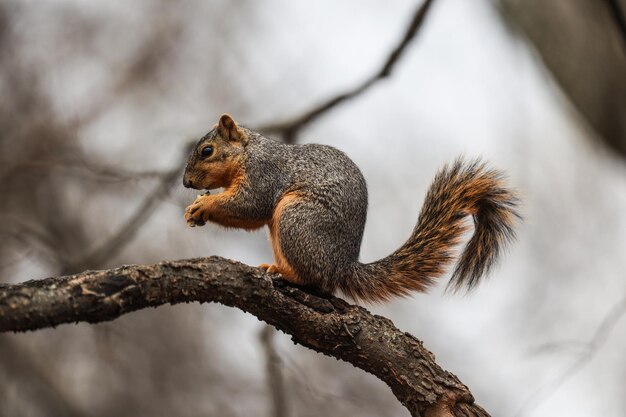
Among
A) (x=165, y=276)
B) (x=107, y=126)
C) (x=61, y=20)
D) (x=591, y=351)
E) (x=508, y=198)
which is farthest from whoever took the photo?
(x=61, y=20)

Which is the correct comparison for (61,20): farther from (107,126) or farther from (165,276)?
(165,276)

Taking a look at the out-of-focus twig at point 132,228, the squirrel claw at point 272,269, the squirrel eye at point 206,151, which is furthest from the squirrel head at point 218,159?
the out-of-focus twig at point 132,228

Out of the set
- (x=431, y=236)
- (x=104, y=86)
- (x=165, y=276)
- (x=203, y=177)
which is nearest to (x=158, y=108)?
(x=104, y=86)

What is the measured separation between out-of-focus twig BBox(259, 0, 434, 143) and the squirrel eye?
0.71m

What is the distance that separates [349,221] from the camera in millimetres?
2367

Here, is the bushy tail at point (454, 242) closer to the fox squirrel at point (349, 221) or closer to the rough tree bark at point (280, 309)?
the fox squirrel at point (349, 221)

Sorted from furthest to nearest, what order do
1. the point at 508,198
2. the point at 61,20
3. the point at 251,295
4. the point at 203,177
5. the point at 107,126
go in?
the point at 61,20 < the point at 107,126 < the point at 203,177 < the point at 508,198 < the point at 251,295

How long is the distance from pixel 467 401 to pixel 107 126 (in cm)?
334

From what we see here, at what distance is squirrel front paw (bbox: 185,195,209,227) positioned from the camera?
2.42 metres

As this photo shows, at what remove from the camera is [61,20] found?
5219 millimetres

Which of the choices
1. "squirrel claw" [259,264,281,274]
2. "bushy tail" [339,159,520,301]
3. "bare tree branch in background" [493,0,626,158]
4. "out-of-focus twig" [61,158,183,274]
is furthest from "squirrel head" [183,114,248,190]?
"bare tree branch in background" [493,0,626,158]

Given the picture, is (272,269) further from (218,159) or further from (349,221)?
(218,159)

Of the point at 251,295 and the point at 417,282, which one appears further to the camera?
the point at 417,282

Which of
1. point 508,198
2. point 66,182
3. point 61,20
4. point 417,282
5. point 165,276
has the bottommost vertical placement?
point 165,276
